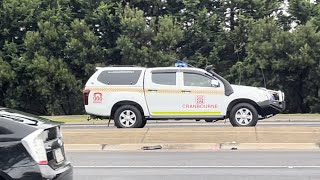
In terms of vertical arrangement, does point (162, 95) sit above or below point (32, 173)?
below

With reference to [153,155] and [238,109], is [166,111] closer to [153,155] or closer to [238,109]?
[238,109]

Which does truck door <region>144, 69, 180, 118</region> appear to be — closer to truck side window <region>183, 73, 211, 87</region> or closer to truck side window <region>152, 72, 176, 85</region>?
truck side window <region>152, 72, 176, 85</region>

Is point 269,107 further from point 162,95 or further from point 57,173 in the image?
point 57,173

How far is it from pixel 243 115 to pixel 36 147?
1010cm

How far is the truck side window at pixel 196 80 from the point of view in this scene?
1537cm

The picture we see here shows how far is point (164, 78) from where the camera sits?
15.5 meters

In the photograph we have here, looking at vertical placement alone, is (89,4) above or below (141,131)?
above

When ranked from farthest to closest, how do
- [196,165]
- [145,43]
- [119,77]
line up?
[145,43], [119,77], [196,165]

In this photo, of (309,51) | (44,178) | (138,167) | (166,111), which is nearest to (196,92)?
(166,111)

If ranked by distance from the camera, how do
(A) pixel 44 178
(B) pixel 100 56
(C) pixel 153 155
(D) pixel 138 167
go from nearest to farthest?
1. (A) pixel 44 178
2. (D) pixel 138 167
3. (C) pixel 153 155
4. (B) pixel 100 56

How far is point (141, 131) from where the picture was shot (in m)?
14.3

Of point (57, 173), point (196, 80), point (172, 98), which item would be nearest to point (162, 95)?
point (172, 98)

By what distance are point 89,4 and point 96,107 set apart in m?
20.5

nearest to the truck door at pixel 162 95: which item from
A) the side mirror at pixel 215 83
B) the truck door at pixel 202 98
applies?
the truck door at pixel 202 98
